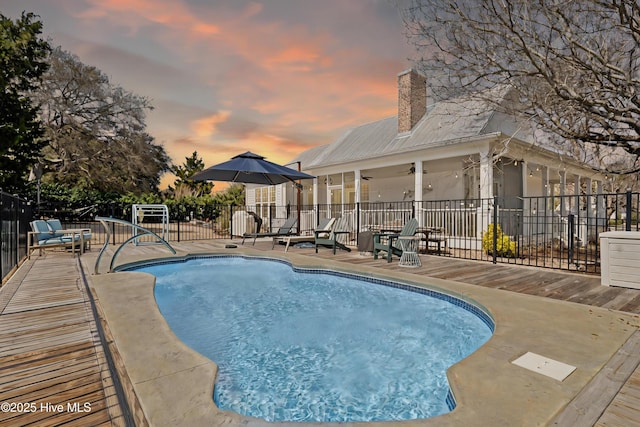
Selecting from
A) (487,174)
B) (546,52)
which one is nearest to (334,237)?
(487,174)

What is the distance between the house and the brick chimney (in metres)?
0.04

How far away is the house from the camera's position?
32.6 ft

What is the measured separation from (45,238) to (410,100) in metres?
13.3

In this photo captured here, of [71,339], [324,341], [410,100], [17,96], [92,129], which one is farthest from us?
[92,129]

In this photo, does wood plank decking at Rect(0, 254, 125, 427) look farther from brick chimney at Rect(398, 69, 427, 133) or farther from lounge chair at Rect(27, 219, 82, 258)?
brick chimney at Rect(398, 69, 427, 133)

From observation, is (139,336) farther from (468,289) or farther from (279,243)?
(279,243)

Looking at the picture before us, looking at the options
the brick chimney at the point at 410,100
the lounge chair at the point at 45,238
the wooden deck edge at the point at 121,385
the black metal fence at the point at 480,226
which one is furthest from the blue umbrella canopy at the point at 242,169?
the wooden deck edge at the point at 121,385

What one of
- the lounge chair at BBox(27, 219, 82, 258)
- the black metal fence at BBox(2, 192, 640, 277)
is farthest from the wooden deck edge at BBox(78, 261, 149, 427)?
the lounge chair at BBox(27, 219, 82, 258)

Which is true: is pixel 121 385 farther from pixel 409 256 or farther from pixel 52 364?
pixel 409 256

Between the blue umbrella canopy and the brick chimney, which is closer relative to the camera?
the blue umbrella canopy

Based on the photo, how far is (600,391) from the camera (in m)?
2.05

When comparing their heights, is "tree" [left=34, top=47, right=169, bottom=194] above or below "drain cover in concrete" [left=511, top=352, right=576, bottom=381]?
above

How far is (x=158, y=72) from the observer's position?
12.7 metres

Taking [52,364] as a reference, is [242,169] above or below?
above
